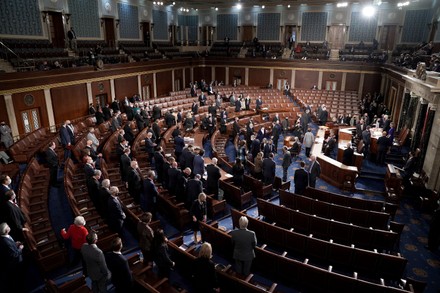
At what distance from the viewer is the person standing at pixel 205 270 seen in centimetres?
430

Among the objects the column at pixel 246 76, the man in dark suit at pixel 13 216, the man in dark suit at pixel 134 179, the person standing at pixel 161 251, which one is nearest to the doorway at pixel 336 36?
the column at pixel 246 76

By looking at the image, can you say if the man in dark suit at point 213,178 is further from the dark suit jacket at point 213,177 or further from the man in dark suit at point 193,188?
the man in dark suit at point 193,188

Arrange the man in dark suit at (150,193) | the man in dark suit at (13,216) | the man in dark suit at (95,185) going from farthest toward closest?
1. the man in dark suit at (150,193)
2. the man in dark suit at (95,185)
3. the man in dark suit at (13,216)

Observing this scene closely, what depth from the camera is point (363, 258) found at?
223 inches

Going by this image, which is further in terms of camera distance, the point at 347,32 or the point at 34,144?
the point at 347,32

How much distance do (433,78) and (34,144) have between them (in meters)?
14.1

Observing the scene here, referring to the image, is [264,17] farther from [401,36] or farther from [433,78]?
[433,78]

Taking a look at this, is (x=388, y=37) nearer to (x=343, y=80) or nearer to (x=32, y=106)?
(x=343, y=80)

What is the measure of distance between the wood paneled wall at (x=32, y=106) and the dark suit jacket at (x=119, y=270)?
11.5 metres

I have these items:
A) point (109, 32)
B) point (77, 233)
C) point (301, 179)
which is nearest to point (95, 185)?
point (77, 233)

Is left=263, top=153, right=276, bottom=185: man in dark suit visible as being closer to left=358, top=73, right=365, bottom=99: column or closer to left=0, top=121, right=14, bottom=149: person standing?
left=0, top=121, right=14, bottom=149: person standing

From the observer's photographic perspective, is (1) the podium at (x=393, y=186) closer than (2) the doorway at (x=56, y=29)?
Yes

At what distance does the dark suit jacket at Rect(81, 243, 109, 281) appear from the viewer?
4.34 metres

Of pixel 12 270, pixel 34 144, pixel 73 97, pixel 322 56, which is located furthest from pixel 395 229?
pixel 322 56
